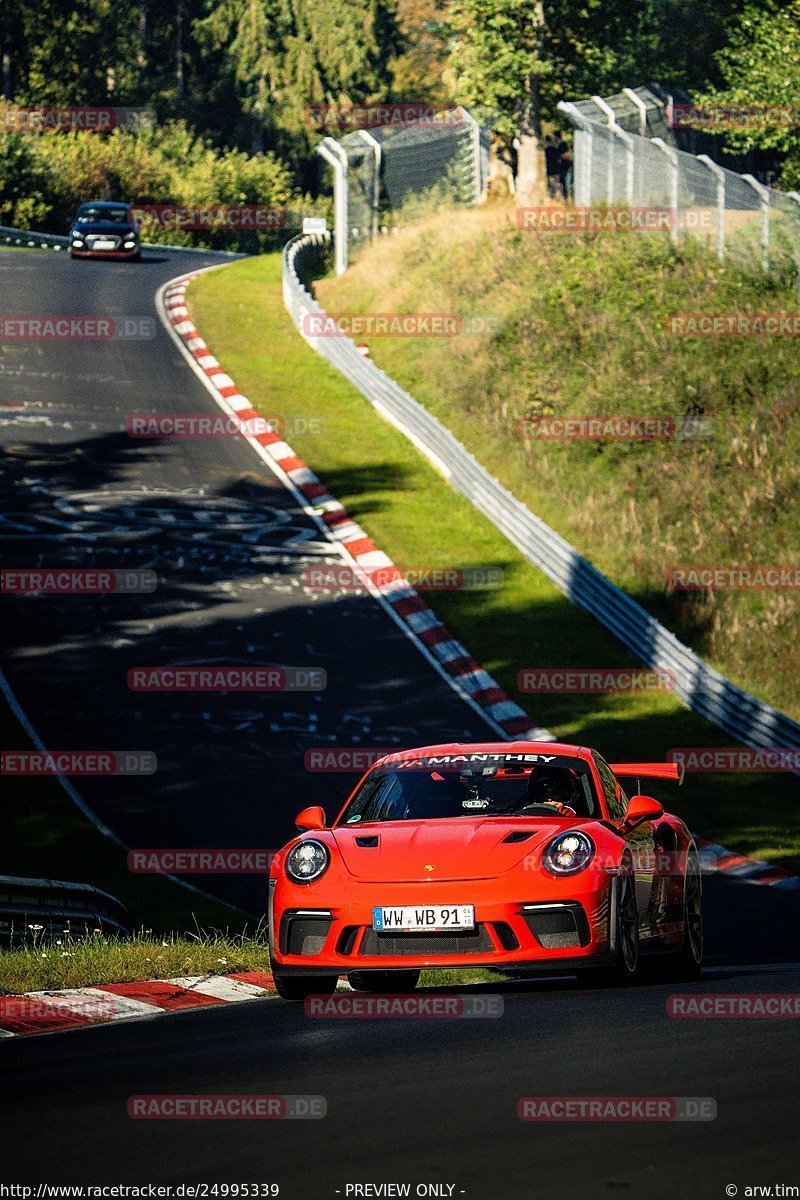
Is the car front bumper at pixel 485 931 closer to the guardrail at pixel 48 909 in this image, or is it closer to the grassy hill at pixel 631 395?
the guardrail at pixel 48 909

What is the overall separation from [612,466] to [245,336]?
38.7 feet

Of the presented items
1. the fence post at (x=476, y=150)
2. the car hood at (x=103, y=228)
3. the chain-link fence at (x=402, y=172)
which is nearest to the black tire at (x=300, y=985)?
the chain-link fence at (x=402, y=172)

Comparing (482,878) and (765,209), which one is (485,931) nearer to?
(482,878)

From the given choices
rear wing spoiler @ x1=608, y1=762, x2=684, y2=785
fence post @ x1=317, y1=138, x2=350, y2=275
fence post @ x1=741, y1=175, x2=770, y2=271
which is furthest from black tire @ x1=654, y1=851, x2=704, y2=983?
fence post @ x1=317, y1=138, x2=350, y2=275

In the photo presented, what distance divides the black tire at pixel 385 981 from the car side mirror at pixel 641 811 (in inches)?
55.4

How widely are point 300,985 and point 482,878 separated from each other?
1168 millimetres

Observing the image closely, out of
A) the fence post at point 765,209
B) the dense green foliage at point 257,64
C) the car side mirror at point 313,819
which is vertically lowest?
the car side mirror at point 313,819

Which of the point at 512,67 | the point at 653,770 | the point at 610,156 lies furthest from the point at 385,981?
the point at 512,67

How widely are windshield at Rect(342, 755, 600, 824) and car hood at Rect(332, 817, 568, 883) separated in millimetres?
232

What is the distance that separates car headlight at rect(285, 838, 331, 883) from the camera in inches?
339

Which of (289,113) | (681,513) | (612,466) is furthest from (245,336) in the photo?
(289,113)

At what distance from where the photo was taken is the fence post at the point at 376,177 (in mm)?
42406

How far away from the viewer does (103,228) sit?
50.1 meters

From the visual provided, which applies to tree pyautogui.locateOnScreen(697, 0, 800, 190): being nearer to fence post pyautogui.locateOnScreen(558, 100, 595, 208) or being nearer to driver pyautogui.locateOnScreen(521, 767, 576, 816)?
fence post pyautogui.locateOnScreen(558, 100, 595, 208)
